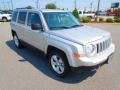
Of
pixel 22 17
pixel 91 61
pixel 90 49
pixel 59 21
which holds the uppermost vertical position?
pixel 22 17

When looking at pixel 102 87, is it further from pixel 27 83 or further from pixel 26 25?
pixel 26 25

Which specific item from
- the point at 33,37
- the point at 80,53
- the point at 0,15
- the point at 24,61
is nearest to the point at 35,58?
the point at 24,61

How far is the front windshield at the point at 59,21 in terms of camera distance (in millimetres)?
5306

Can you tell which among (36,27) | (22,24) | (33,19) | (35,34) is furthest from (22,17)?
(36,27)

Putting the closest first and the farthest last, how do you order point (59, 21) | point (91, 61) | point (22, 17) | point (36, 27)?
point (91, 61) < point (36, 27) < point (59, 21) < point (22, 17)

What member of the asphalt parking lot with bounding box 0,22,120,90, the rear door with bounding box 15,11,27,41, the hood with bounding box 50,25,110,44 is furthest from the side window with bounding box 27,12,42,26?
the asphalt parking lot with bounding box 0,22,120,90

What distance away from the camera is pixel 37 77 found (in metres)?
4.94

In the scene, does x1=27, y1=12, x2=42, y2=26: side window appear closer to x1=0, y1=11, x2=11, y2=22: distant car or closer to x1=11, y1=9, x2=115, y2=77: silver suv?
x1=11, y1=9, x2=115, y2=77: silver suv

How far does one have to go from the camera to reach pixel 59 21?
5570 mm

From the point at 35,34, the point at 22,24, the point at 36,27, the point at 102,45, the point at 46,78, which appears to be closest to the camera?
the point at 102,45

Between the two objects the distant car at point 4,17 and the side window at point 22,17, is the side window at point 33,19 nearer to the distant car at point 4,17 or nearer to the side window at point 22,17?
the side window at point 22,17

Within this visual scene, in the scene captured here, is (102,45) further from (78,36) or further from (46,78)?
(46,78)

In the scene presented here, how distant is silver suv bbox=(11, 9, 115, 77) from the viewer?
4172mm

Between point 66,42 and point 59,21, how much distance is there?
1401mm
